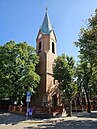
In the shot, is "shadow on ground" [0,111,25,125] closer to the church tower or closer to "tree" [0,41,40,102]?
"tree" [0,41,40,102]

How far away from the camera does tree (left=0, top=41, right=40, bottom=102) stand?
1276 inches

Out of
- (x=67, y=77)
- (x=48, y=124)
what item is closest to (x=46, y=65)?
(x=67, y=77)

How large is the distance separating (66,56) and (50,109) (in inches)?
347

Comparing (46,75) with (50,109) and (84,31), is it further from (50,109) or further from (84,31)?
(84,31)

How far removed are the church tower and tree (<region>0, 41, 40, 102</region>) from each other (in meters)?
2.20

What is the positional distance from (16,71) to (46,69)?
6195 millimetres

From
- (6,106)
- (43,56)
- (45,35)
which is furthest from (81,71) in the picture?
(6,106)

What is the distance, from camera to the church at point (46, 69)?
36.0m

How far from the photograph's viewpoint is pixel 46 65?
3734 cm

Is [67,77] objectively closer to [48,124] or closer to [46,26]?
[48,124]

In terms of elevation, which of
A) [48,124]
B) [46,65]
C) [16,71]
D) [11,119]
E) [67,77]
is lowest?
[48,124]

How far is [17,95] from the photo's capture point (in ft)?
109

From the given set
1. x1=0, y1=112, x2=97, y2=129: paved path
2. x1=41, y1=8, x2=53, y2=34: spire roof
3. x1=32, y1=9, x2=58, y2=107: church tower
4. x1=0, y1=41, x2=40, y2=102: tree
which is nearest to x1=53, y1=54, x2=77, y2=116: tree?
x1=0, y1=41, x2=40, y2=102: tree

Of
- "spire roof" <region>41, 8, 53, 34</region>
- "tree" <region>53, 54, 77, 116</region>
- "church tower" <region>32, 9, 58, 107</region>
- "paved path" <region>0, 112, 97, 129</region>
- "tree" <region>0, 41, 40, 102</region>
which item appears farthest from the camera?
"spire roof" <region>41, 8, 53, 34</region>
